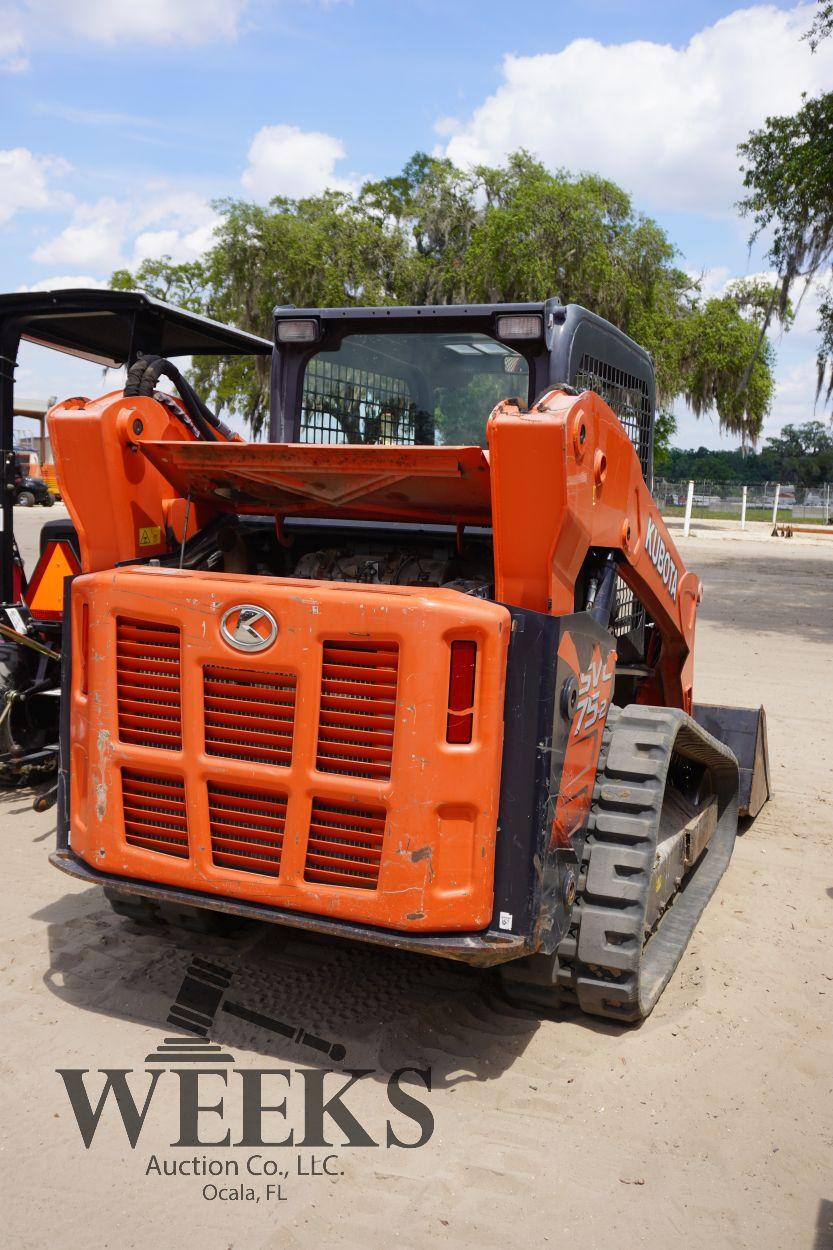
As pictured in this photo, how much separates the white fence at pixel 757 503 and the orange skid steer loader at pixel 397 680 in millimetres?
39547

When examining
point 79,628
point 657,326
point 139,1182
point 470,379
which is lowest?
point 139,1182

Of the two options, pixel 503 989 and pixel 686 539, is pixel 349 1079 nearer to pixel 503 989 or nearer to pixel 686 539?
pixel 503 989

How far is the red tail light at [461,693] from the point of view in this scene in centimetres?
303

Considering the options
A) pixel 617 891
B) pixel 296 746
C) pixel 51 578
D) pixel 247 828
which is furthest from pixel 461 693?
pixel 51 578

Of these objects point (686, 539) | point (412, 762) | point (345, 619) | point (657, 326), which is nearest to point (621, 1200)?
point (412, 762)

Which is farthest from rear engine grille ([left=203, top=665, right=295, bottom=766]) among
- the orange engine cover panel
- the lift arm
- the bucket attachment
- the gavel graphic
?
the bucket attachment

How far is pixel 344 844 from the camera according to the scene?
3.16m

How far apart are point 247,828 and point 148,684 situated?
0.54 m

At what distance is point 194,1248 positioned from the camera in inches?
102

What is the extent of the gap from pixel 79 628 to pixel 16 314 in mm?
2756

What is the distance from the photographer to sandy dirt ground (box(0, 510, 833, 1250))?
2.70 metres

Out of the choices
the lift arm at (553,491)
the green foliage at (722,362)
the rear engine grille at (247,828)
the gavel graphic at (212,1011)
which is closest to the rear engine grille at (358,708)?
the rear engine grille at (247,828)

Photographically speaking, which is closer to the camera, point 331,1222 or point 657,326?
point 331,1222

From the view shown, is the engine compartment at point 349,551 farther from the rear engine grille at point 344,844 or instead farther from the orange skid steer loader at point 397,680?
the rear engine grille at point 344,844
